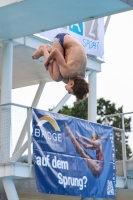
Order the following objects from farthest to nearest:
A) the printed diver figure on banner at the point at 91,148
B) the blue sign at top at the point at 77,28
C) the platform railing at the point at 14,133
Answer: the blue sign at top at the point at 77,28, the printed diver figure on banner at the point at 91,148, the platform railing at the point at 14,133

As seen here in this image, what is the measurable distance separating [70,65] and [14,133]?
552 centimetres

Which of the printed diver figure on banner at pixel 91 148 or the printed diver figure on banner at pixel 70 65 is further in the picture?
the printed diver figure on banner at pixel 91 148

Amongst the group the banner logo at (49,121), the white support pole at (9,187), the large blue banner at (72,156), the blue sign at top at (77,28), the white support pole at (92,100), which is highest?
the blue sign at top at (77,28)

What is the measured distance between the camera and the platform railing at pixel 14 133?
48.8ft

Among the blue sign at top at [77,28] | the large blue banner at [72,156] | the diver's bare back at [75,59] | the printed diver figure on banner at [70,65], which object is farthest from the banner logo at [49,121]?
the diver's bare back at [75,59]

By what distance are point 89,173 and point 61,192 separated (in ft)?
4.48

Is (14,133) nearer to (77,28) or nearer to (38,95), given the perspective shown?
(77,28)

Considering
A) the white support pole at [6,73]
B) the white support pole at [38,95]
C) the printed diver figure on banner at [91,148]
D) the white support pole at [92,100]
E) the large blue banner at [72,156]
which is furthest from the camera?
the white support pole at [38,95]

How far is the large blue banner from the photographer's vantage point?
50.2 feet

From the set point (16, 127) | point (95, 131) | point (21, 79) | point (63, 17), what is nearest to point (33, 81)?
point (21, 79)

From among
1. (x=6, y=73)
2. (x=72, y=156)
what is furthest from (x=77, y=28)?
(x=72, y=156)

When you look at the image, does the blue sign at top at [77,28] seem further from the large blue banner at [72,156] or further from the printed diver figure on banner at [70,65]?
the printed diver figure on banner at [70,65]

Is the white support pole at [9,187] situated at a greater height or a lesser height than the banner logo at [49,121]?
lesser

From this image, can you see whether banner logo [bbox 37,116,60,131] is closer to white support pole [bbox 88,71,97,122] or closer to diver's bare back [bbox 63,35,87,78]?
white support pole [bbox 88,71,97,122]
